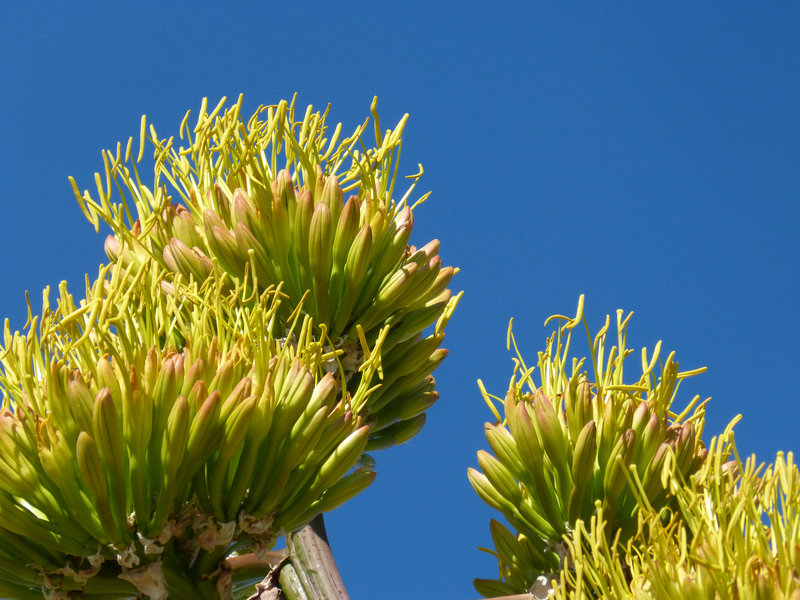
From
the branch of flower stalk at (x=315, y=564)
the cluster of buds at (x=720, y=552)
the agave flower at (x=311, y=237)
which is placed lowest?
the cluster of buds at (x=720, y=552)

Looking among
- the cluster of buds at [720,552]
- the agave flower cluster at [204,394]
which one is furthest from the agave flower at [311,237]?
the cluster of buds at [720,552]

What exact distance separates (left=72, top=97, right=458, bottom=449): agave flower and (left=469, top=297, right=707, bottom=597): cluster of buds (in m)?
0.23

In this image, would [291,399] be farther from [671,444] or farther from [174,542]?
[671,444]

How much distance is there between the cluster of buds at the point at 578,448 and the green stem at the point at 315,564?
0.34 m

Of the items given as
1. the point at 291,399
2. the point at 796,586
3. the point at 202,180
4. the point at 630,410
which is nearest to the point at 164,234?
the point at 202,180

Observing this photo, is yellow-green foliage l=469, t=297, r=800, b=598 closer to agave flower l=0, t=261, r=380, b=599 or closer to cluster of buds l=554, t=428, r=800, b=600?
cluster of buds l=554, t=428, r=800, b=600

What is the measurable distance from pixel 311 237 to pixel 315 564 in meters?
0.66

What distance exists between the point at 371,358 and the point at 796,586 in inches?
32.6

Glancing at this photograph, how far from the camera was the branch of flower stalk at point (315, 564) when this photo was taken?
2.02 m

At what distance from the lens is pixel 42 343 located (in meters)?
1.73

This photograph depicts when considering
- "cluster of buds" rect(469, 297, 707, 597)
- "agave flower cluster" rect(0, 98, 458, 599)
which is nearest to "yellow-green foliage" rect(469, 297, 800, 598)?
"cluster of buds" rect(469, 297, 707, 597)

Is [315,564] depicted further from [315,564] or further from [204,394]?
[204,394]

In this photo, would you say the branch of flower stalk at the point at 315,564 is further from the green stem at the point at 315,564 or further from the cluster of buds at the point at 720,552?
the cluster of buds at the point at 720,552

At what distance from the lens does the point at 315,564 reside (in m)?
2.06
